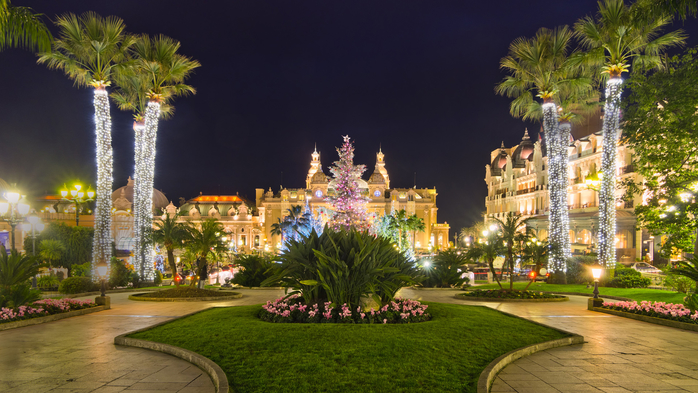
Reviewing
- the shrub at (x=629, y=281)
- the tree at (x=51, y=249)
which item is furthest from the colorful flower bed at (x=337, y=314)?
the tree at (x=51, y=249)

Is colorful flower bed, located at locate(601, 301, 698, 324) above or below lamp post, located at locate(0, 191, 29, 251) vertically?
below

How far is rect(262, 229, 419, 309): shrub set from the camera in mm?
10008

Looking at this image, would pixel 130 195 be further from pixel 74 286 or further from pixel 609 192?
pixel 609 192

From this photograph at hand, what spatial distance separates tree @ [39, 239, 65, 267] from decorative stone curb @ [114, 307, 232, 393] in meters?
29.0

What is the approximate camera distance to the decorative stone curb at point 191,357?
19.2ft

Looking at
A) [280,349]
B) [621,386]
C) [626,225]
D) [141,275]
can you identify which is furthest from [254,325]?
[626,225]

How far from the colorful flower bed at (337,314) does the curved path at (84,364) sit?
2880mm

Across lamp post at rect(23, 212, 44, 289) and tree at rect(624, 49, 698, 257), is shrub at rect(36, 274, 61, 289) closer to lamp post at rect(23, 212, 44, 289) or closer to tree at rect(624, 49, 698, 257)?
lamp post at rect(23, 212, 44, 289)

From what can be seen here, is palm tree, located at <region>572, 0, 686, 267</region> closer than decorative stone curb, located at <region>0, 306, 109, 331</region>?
No

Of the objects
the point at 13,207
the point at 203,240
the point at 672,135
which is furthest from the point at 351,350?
the point at 13,207

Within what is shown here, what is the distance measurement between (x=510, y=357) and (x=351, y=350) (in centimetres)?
269

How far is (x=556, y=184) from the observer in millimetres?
26500

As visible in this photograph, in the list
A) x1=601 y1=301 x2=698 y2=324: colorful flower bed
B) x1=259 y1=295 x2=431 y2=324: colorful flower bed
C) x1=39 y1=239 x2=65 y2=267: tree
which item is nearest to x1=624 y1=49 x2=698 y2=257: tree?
x1=601 y1=301 x2=698 y2=324: colorful flower bed

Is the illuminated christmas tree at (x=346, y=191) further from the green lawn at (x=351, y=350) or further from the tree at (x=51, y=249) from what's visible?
the green lawn at (x=351, y=350)
